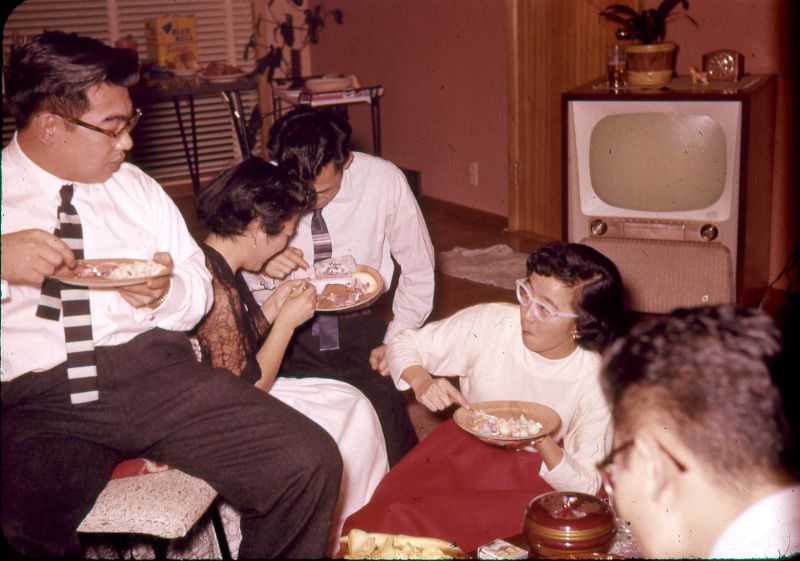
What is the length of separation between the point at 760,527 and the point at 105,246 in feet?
4.62

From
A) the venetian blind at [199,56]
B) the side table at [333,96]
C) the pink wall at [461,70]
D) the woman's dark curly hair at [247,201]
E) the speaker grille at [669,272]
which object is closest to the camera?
the woman's dark curly hair at [247,201]

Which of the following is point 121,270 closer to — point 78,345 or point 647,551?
point 78,345

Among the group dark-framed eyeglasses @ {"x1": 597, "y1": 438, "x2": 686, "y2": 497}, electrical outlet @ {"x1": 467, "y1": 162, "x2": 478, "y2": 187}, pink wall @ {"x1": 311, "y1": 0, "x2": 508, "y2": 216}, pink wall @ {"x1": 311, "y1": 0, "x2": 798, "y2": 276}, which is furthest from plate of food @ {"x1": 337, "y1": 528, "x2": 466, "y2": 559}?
electrical outlet @ {"x1": 467, "y1": 162, "x2": 478, "y2": 187}

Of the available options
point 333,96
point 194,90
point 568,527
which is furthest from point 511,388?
point 333,96

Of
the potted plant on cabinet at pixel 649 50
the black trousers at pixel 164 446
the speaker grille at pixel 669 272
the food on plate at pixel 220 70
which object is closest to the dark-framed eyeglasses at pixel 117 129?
the black trousers at pixel 164 446

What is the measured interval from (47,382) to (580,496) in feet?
3.55

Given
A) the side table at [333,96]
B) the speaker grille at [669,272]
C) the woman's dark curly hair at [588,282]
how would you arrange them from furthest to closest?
the side table at [333,96] → the speaker grille at [669,272] → the woman's dark curly hair at [588,282]

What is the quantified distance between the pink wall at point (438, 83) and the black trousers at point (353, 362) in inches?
108

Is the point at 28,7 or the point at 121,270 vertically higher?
the point at 28,7

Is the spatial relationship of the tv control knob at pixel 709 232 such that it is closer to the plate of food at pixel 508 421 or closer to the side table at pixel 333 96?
the plate of food at pixel 508 421

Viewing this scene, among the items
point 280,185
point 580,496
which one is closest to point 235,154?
point 280,185

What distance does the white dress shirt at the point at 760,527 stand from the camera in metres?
1.13

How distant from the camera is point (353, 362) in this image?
9.59 feet

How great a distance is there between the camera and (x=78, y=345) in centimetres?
192
